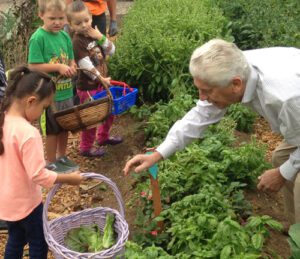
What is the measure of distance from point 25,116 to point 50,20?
1.56 meters

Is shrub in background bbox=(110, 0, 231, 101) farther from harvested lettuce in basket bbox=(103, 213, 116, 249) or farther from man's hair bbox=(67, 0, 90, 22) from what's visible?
harvested lettuce in basket bbox=(103, 213, 116, 249)

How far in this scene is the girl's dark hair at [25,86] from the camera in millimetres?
3184

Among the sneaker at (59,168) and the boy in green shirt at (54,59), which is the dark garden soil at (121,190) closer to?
the sneaker at (59,168)

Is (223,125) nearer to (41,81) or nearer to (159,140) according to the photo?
(159,140)

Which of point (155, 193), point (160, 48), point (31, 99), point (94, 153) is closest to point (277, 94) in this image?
point (155, 193)

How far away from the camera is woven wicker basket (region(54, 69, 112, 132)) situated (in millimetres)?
4359

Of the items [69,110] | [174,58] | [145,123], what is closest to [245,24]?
[174,58]

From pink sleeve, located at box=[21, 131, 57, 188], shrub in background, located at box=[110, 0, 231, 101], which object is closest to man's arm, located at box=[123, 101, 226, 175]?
pink sleeve, located at box=[21, 131, 57, 188]

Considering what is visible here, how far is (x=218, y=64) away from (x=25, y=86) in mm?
1140

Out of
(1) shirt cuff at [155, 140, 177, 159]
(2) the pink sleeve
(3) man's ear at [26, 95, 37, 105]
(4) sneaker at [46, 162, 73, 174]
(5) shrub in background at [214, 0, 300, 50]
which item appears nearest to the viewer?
(2) the pink sleeve

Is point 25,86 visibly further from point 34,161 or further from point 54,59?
point 54,59

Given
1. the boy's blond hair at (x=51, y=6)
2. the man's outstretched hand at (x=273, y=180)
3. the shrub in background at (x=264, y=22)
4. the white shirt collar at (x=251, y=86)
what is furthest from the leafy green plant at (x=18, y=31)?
the white shirt collar at (x=251, y=86)

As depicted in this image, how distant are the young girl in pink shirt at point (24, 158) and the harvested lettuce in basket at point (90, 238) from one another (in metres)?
0.22

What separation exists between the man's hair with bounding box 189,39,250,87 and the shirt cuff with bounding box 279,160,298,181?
672 millimetres
